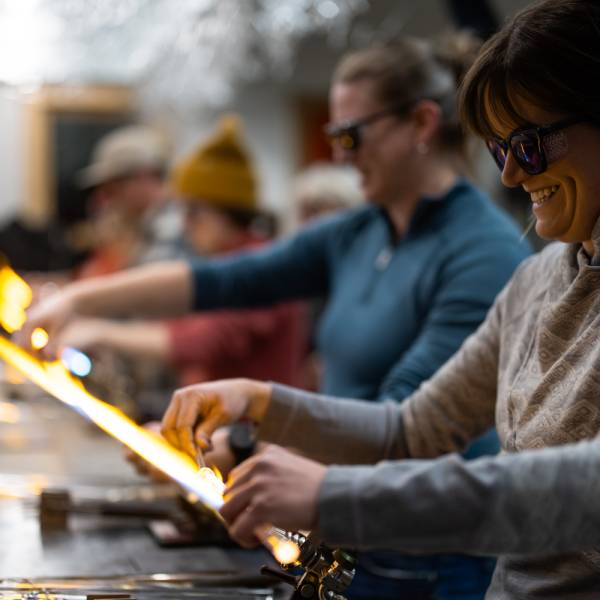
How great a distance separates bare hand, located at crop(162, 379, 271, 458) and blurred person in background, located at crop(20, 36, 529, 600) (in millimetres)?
360

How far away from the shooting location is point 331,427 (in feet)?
5.23

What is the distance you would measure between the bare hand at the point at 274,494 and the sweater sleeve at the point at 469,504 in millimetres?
15

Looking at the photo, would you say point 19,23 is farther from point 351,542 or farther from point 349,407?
point 351,542

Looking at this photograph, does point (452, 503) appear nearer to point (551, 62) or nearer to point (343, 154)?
point (551, 62)

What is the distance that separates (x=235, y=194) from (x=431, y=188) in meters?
1.35

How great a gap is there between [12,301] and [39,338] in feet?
0.60

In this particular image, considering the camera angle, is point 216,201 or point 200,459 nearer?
point 200,459

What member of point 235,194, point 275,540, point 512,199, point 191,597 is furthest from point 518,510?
point 512,199

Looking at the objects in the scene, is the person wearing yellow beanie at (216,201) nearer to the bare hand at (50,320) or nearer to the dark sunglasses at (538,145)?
the bare hand at (50,320)

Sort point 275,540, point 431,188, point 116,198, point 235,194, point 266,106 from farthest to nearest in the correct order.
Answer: point 266,106 → point 116,198 → point 235,194 → point 431,188 → point 275,540

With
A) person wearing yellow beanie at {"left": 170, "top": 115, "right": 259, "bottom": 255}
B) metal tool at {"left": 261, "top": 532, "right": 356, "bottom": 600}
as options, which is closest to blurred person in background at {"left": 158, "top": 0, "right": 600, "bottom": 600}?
metal tool at {"left": 261, "top": 532, "right": 356, "bottom": 600}

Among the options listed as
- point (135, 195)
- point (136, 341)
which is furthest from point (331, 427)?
point (135, 195)

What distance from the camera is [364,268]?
225 centimetres

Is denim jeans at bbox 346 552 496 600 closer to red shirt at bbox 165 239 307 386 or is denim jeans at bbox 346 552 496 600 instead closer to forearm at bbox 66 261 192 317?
forearm at bbox 66 261 192 317
